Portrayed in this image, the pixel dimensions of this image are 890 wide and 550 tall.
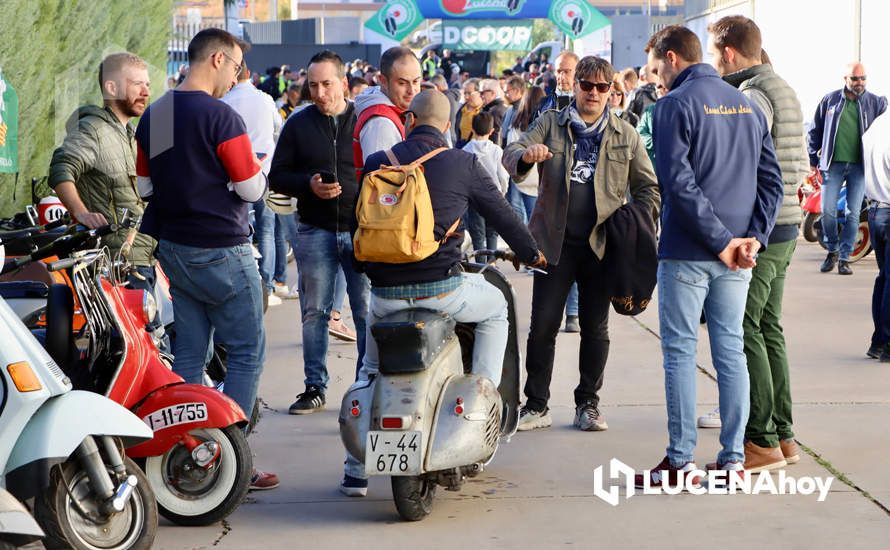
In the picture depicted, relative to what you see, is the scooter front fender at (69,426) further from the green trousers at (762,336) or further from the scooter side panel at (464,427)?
the green trousers at (762,336)

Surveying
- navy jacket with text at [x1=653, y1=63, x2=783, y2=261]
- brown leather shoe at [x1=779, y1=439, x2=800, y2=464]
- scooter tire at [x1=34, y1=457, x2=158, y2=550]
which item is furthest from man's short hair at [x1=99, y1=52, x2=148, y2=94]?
brown leather shoe at [x1=779, y1=439, x2=800, y2=464]

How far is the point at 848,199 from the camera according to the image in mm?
13672

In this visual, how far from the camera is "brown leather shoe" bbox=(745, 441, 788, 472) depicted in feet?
20.9

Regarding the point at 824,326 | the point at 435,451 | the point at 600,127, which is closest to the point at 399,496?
the point at 435,451

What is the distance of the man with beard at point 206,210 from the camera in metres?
5.91

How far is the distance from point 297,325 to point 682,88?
5.72 metres

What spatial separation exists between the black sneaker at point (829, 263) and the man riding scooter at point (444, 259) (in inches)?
337

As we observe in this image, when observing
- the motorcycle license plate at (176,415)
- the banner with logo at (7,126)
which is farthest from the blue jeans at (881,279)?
the banner with logo at (7,126)

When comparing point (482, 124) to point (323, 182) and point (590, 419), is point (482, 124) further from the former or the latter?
point (590, 419)

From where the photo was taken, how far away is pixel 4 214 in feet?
35.9

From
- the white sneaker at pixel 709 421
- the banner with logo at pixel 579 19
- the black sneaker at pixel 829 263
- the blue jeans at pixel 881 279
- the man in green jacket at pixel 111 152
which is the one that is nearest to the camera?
the man in green jacket at pixel 111 152

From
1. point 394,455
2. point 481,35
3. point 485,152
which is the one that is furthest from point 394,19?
point 394,455

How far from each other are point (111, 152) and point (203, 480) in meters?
2.08

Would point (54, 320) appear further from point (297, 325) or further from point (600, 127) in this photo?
point (297, 325)
